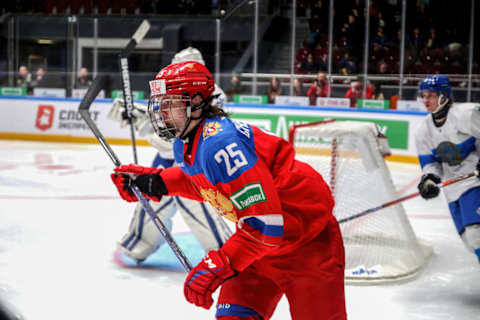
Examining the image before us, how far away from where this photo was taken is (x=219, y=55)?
33.9ft

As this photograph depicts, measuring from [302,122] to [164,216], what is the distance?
5628 millimetres

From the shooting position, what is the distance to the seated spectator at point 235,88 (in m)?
9.90

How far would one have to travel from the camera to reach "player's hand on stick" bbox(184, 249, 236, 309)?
4.73 ft

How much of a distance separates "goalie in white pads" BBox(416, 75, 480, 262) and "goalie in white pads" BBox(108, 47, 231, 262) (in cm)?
107

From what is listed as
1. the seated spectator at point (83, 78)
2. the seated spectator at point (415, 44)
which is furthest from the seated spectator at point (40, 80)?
the seated spectator at point (415, 44)

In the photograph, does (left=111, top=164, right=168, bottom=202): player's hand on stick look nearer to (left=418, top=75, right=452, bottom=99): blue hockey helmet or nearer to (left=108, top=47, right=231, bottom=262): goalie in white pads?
(left=108, top=47, right=231, bottom=262): goalie in white pads

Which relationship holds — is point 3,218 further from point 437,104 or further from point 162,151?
point 437,104

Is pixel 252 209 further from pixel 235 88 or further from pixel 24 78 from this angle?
pixel 24 78

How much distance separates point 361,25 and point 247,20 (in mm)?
1885

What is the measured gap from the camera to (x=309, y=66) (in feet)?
31.7

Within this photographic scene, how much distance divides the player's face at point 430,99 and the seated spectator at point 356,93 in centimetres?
567

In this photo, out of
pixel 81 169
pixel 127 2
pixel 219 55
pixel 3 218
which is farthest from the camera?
pixel 127 2

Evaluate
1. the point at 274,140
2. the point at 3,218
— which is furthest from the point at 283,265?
the point at 3,218

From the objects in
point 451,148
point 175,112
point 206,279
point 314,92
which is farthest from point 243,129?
point 314,92
